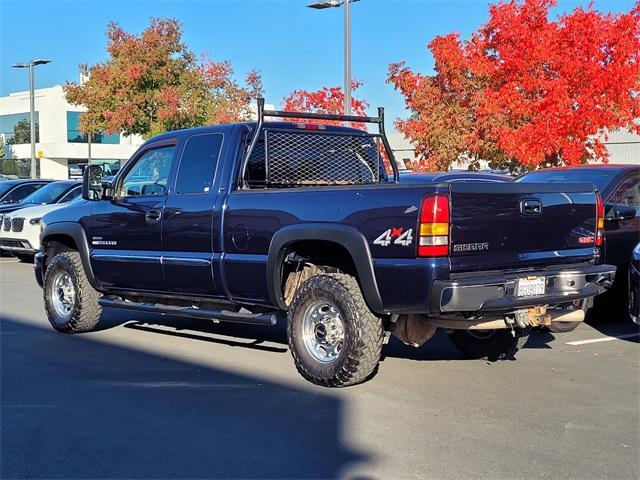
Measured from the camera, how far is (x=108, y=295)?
28.8 ft

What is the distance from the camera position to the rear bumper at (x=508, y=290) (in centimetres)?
560

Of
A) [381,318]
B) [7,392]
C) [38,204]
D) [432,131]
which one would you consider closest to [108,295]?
[7,392]

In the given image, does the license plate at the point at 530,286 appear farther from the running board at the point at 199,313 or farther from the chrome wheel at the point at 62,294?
the chrome wheel at the point at 62,294

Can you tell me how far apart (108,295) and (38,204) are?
9902 millimetres

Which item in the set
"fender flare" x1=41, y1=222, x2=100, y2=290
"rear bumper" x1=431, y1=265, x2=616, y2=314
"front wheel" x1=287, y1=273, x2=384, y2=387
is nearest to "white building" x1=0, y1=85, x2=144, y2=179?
"fender flare" x1=41, y1=222, x2=100, y2=290

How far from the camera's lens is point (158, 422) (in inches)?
222

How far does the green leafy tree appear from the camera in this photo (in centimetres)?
2925

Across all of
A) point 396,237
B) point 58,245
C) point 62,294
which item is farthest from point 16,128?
point 396,237

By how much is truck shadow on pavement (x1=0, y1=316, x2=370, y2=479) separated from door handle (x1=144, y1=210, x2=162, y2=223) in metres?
1.29

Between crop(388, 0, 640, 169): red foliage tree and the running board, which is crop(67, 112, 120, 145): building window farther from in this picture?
the running board

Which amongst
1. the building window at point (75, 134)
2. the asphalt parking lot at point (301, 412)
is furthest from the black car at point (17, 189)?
the building window at point (75, 134)

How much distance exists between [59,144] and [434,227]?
6054 centimetres

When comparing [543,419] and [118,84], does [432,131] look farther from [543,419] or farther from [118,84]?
[118,84]

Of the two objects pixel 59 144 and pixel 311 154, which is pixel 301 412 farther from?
pixel 59 144
